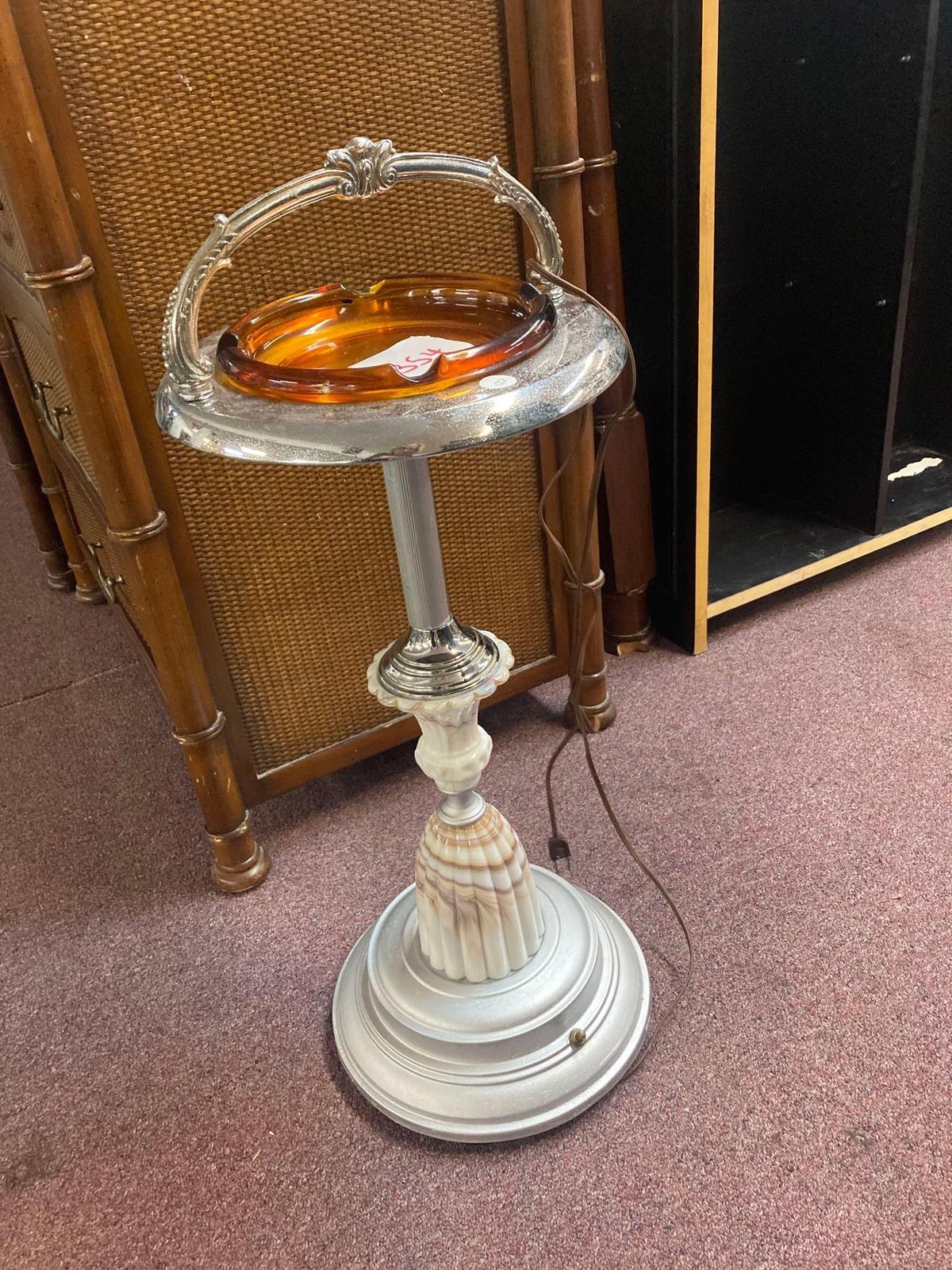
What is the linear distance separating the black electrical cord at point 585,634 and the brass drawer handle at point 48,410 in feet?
1.94

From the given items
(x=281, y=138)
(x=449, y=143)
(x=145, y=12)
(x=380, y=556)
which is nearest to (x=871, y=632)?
(x=380, y=556)

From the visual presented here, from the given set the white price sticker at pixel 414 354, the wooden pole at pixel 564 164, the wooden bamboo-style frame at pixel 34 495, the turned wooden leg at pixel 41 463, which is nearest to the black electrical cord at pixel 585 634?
the wooden pole at pixel 564 164

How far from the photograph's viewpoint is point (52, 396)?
48.6 inches

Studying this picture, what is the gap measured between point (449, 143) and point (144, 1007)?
0.97 metres

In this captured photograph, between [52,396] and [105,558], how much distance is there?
0.22 meters

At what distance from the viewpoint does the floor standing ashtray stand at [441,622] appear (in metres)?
0.59

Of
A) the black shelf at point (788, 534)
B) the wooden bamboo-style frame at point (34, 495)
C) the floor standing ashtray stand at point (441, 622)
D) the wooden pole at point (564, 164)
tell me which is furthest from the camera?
the wooden bamboo-style frame at point (34, 495)

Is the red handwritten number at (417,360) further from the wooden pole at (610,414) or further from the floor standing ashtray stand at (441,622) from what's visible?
the wooden pole at (610,414)

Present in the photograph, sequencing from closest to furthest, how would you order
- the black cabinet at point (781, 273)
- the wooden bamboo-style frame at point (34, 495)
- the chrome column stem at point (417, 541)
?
the chrome column stem at point (417, 541)
the black cabinet at point (781, 273)
the wooden bamboo-style frame at point (34, 495)

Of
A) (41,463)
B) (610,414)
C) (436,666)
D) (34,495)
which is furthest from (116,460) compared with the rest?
(34,495)

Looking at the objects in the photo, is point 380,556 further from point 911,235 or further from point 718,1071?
point 911,235

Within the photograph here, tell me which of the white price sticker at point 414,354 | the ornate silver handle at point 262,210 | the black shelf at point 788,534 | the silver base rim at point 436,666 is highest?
the ornate silver handle at point 262,210

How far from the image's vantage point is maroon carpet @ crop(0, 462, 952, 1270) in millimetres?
836

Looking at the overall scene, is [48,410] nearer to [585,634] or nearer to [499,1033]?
[585,634]
